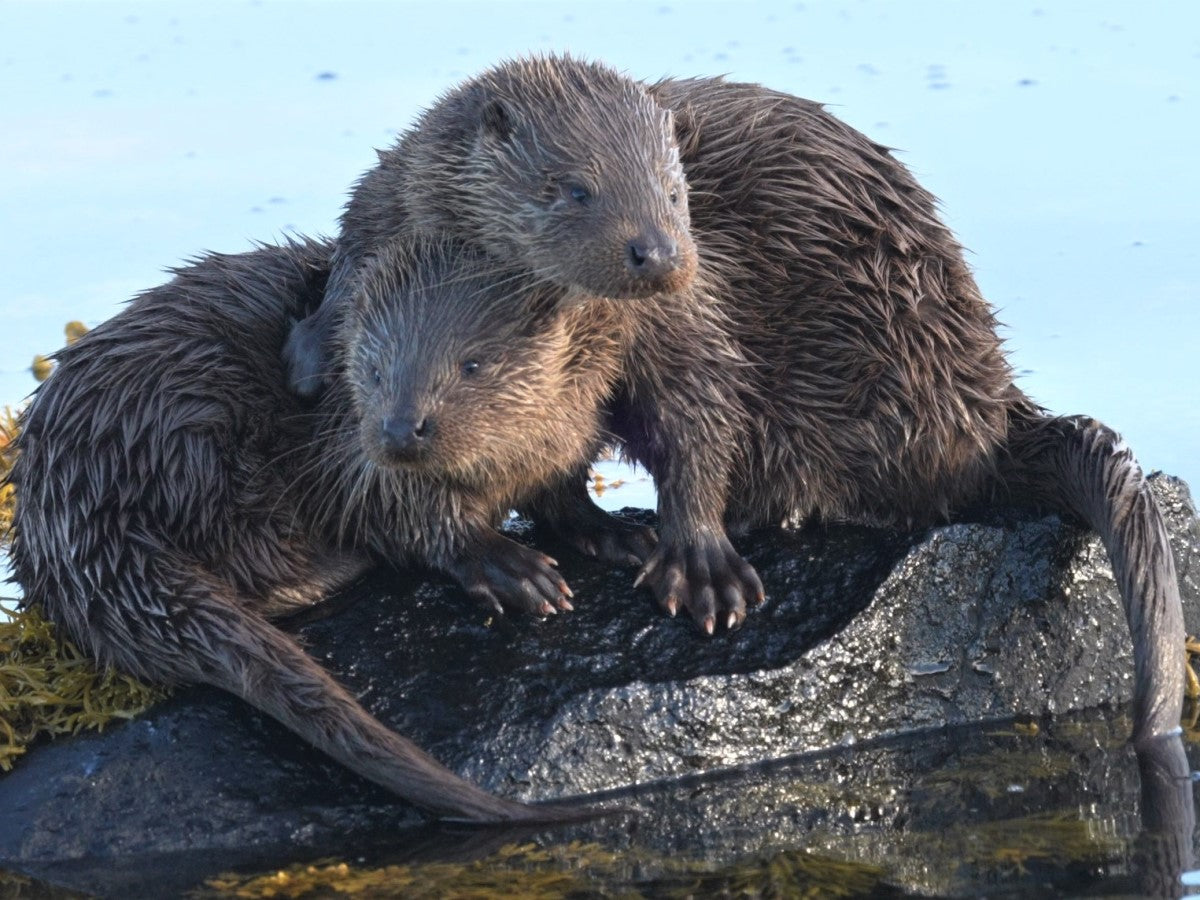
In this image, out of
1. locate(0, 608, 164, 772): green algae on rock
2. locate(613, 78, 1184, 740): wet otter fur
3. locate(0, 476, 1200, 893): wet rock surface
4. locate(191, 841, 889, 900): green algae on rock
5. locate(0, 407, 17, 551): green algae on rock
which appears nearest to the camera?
locate(191, 841, 889, 900): green algae on rock

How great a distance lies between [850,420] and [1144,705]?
0.92m

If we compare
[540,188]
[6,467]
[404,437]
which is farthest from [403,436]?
[6,467]

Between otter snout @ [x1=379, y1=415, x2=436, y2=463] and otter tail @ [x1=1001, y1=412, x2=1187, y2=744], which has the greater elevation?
otter snout @ [x1=379, y1=415, x2=436, y2=463]

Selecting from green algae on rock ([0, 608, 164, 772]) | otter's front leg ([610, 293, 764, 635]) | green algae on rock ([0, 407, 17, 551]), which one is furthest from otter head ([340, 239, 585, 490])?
green algae on rock ([0, 407, 17, 551])

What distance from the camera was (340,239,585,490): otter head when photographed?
3.93m

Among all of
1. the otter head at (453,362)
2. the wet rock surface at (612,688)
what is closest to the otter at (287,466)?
the otter head at (453,362)

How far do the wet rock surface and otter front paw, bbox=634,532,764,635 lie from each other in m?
0.05

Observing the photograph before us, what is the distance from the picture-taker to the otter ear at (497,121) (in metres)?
4.16

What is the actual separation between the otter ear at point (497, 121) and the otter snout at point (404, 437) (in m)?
0.69

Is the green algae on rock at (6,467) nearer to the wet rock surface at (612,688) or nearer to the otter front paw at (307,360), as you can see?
the otter front paw at (307,360)

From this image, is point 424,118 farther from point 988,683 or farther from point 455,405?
point 988,683

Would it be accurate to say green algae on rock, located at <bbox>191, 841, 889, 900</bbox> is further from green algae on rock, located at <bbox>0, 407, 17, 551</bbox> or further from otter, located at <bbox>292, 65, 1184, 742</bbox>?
green algae on rock, located at <bbox>0, 407, 17, 551</bbox>

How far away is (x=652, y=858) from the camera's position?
3705mm

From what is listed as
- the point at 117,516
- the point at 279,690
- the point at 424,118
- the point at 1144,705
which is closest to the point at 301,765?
the point at 279,690
